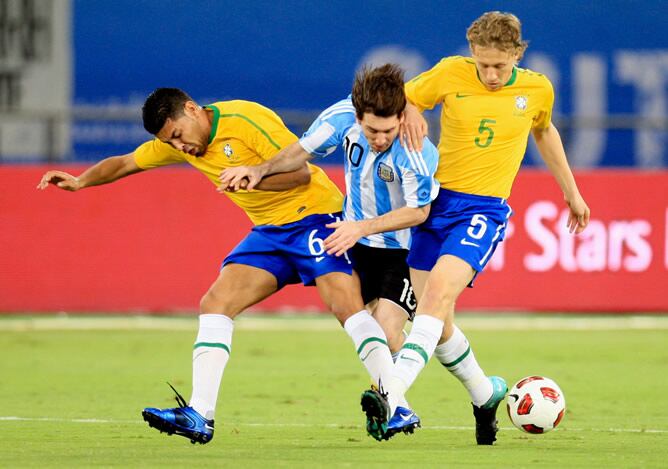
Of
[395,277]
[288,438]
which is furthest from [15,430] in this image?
[395,277]

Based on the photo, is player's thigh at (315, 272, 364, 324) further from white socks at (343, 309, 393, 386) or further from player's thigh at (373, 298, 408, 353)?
player's thigh at (373, 298, 408, 353)

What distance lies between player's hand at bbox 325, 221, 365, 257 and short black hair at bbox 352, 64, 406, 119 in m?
0.57

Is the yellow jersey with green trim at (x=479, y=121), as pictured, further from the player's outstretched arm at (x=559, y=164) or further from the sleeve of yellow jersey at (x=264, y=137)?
the sleeve of yellow jersey at (x=264, y=137)

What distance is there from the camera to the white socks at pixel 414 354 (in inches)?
288

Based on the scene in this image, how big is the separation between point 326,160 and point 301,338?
4.80m

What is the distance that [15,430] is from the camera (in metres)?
8.54

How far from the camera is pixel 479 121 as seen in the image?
7961 millimetres

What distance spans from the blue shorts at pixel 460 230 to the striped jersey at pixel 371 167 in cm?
21

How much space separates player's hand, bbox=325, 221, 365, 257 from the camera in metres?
7.38

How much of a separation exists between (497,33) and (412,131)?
0.68m

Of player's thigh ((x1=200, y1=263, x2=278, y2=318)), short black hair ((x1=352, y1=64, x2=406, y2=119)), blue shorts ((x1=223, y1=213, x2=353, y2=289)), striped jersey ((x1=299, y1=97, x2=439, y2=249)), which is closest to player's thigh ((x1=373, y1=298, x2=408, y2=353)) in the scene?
blue shorts ((x1=223, y1=213, x2=353, y2=289))

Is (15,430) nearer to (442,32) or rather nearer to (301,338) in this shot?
(301,338)

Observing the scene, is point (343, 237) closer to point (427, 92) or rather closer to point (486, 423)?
point (427, 92)

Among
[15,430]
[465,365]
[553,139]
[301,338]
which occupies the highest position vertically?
[553,139]
